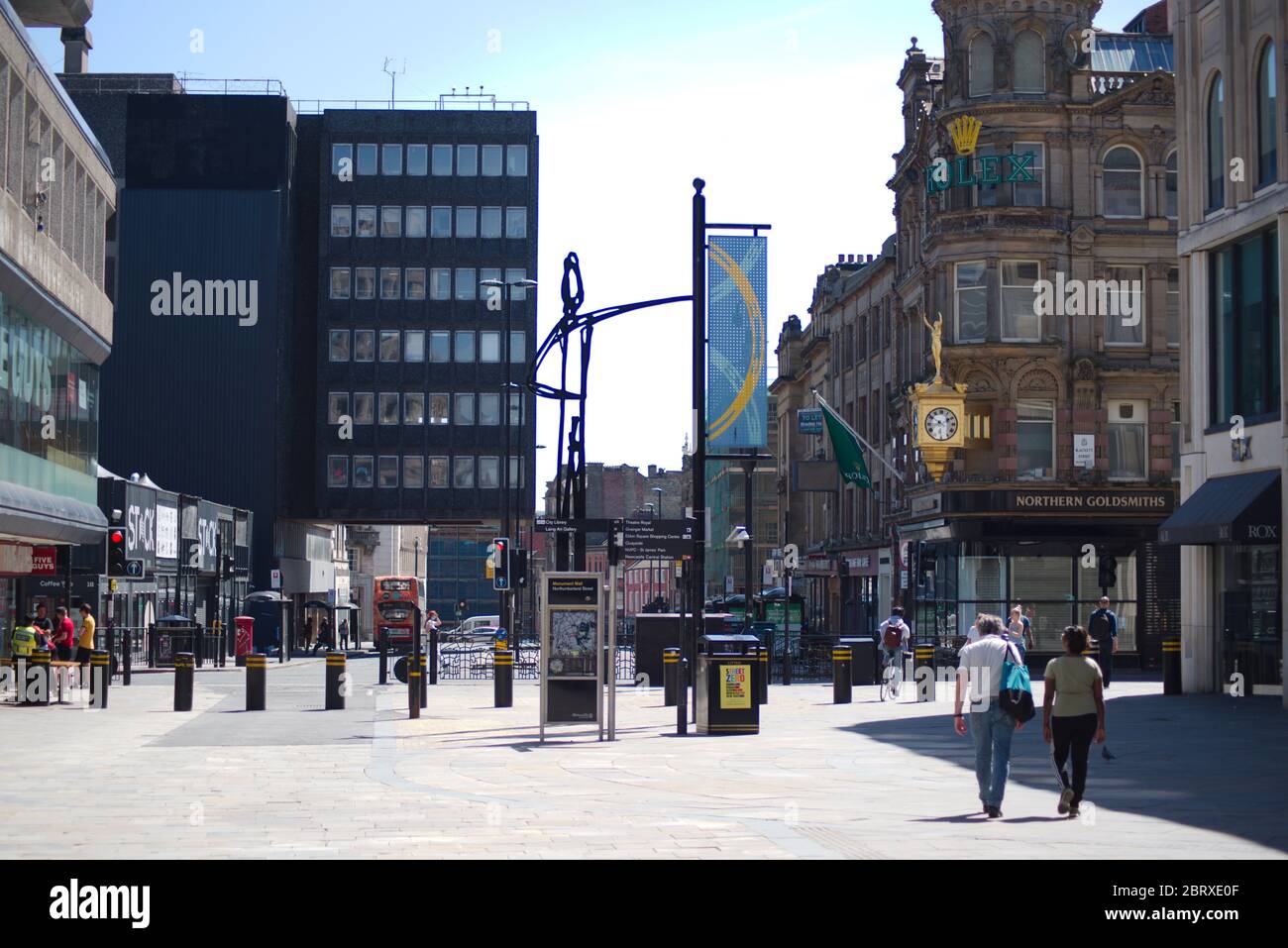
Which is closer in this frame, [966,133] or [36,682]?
[36,682]

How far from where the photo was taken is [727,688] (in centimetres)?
2378

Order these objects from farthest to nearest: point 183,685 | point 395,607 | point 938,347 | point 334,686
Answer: point 395,607
point 938,347
point 334,686
point 183,685

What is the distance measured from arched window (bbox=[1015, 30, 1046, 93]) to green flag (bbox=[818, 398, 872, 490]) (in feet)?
35.4

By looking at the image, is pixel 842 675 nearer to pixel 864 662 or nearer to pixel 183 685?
pixel 864 662

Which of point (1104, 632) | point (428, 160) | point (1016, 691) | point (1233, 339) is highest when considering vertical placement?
point (428, 160)

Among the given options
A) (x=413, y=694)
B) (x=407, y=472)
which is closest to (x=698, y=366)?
(x=413, y=694)

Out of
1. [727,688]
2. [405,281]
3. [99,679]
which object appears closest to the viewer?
[727,688]

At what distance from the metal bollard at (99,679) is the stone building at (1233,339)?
773 inches

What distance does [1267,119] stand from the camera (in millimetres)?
30109

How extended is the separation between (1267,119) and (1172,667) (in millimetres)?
10255

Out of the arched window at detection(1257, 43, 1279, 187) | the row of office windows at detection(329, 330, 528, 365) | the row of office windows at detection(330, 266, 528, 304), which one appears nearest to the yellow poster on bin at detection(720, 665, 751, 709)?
the arched window at detection(1257, 43, 1279, 187)

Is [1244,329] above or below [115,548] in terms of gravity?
above

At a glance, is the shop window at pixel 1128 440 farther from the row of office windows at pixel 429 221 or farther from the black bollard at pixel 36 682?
the row of office windows at pixel 429 221
